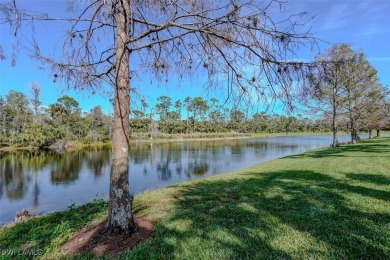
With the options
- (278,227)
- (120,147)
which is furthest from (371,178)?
(120,147)

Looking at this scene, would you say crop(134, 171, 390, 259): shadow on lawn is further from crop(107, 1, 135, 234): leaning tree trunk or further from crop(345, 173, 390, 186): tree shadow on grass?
crop(345, 173, 390, 186): tree shadow on grass

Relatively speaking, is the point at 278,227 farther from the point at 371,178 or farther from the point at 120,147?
the point at 371,178

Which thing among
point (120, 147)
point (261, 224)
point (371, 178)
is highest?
point (120, 147)

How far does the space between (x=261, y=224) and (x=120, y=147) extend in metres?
2.39

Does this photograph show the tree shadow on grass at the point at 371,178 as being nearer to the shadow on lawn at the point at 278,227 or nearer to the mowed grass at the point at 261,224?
the mowed grass at the point at 261,224

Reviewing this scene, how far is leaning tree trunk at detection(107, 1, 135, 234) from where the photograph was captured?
3.67 meters

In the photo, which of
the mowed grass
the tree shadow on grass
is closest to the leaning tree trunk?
the mowed grass

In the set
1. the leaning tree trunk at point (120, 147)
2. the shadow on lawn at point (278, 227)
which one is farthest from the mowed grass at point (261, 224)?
the leaning tree trunk at point (120, 147)

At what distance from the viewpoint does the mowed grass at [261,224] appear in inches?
117

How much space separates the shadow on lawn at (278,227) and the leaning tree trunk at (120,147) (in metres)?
0.59

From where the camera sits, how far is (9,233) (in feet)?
17.4

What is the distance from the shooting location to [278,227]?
144 inches

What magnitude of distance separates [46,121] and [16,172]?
35.6 meters

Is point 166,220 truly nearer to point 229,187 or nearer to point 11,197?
point 229,187
